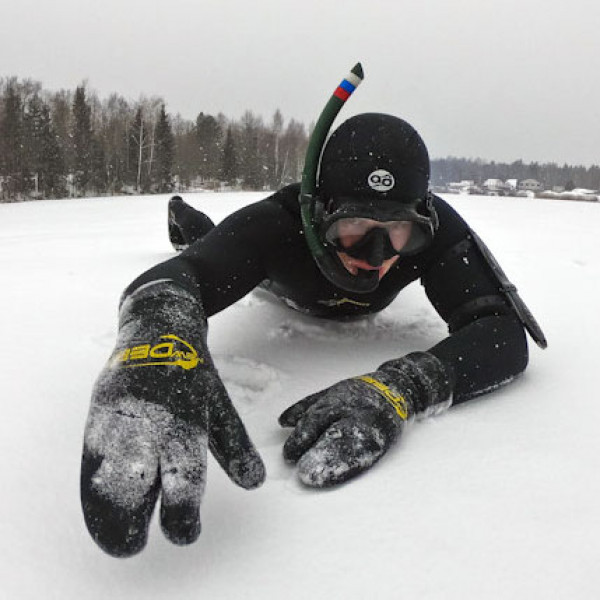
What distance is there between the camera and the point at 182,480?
76 centimetres

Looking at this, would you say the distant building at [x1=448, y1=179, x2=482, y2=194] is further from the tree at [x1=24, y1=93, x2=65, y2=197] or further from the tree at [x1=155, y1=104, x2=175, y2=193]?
the tree at [x1=24, y1=93, x2=65, y2=197]

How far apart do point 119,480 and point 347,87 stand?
110 cm

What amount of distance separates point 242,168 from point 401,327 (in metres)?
33.2

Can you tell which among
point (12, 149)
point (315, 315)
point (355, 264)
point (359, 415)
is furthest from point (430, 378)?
point (12, 149)

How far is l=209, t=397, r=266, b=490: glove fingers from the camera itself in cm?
85

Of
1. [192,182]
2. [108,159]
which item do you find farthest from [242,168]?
[108,159]

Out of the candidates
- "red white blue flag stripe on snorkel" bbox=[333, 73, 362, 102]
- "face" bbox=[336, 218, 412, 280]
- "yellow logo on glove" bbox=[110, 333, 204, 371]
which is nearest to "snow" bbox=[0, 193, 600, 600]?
"yellow logo on glove" bbox=[110, 333, 204, 371]

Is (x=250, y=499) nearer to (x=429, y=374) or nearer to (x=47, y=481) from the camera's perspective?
(x=47, y=481)

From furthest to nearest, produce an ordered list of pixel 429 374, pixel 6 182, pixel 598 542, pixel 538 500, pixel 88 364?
pixel 6 182
pixel 88 364
pixel 429 374
pixel 538 500
pixel 598 542

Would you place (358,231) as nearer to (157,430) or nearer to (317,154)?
(317,154)

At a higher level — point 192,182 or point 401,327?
point 401,327

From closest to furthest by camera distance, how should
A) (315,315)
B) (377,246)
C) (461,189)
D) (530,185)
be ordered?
(377,246) → (315,315) → (461,189) → (530,185)

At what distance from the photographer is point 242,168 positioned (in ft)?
111

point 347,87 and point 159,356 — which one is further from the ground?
point 347,87
